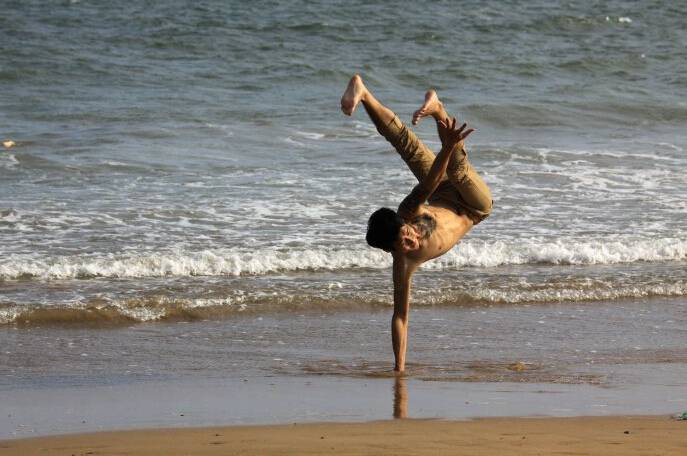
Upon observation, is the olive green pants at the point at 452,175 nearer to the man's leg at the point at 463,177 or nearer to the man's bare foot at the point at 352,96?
the man's leg at the point at 463,177

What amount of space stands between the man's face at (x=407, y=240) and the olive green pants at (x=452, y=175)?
1.50 ft

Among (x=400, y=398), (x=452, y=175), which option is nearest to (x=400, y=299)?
(x=400, y=398)

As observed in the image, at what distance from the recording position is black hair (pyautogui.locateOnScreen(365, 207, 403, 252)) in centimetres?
650

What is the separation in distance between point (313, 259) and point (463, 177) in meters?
4.14

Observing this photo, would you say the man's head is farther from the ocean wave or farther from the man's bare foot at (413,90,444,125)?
the ocean wave

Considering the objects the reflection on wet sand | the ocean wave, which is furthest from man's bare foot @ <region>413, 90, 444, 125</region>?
the ocean wave

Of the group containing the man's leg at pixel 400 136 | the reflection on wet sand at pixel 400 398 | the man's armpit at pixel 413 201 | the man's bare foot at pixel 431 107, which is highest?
the man's bare foot at pixel 431 107

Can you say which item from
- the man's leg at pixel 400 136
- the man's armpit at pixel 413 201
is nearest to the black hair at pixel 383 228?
the man's armpit at pixel 413 201

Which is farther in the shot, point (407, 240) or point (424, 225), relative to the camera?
point (424, 225)

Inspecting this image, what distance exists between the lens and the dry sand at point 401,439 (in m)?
5.53

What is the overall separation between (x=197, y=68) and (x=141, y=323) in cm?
1446

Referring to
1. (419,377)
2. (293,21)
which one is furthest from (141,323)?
(293,21)

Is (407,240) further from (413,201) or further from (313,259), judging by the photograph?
(313,259)

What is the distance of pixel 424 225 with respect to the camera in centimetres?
688
